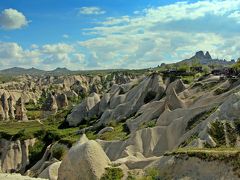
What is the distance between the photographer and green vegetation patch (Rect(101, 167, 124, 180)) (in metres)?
25.0

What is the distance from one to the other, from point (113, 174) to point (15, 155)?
52.6 meters

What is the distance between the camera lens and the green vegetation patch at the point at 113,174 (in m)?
25.0

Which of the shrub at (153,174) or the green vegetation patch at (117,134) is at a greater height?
the shrub at (153,174)

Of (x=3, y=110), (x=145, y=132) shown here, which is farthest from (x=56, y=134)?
(x=3, y=110)

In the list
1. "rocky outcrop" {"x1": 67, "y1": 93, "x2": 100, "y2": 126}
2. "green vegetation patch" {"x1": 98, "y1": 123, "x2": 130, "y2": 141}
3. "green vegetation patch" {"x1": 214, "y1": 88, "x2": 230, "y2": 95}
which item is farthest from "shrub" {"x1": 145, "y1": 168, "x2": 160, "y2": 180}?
"rocky outcrop" {"x1": 67, "y1": 93, "x2": 100, "y2": 126}

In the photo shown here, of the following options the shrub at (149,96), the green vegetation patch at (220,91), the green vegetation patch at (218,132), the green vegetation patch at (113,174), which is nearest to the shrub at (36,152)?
the shrub at (149,96)

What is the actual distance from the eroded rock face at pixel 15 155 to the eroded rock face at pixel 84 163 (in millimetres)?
46912

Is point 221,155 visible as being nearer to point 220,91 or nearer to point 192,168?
point 192,168

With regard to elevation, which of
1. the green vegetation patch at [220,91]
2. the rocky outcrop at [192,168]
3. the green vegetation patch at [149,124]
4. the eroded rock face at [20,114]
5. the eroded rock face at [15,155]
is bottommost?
the eroded rock face at [15,155]

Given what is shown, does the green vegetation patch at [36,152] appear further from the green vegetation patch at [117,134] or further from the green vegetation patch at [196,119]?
the green vegetation patch at [196,119]

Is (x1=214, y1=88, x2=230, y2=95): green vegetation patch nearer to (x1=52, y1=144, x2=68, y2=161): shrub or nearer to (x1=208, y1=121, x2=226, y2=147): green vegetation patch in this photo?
(x1=208, y1=121, x2=226, y2=147): green vegetation patch

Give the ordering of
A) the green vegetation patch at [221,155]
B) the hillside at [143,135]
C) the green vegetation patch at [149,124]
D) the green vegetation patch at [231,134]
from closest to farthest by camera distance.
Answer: the green vegetation patch at [221,155] < the hillside at [143,135] < the green vegetation patch at [231,134] < the green vegetation patch at [149,124]

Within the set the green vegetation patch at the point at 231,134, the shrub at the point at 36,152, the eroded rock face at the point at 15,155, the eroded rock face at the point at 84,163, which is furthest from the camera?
the shrub at the point at 36,152

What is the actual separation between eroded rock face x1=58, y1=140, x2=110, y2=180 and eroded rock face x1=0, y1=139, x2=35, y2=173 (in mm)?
46912
